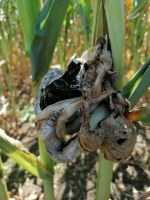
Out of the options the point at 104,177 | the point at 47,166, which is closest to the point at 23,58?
the point at 47,166

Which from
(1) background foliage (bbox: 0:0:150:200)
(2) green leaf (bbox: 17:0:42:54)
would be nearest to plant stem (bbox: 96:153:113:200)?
(2) green leaf (bbox: 17:0:42:54)

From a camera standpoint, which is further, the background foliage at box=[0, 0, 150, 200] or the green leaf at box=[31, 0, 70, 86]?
the background foliage at box=[0, 0, 150, 200]

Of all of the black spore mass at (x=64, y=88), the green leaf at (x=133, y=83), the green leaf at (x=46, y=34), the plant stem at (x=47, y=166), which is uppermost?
the green leaf at (x=46, y=34)

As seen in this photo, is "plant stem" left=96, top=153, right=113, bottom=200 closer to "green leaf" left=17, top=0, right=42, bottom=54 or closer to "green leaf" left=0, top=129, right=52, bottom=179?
"green leaf" left=0, top=129, right=52, bottom=179

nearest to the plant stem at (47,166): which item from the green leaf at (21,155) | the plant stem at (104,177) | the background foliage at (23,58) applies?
the green leaf at (21,155)

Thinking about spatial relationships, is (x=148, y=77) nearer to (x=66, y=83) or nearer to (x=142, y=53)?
(x=66, y=83)

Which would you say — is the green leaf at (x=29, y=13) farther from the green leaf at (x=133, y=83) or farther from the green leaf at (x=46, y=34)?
the green leaf at (x=133, y=83)

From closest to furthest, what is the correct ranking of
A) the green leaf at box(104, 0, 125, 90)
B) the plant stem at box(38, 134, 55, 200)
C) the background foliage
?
the green leaf at box(104, 0, 125, 90) → the plant stem at box(38, 134, 55, 200) → the background foliage

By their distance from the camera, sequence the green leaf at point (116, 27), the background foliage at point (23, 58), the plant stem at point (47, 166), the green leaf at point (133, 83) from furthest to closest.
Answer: the background foliage at point (23, 58) < the plant stem at point (47, 166) < the green leaf at point (133, 83) < the green leaf at point (116, 27)
